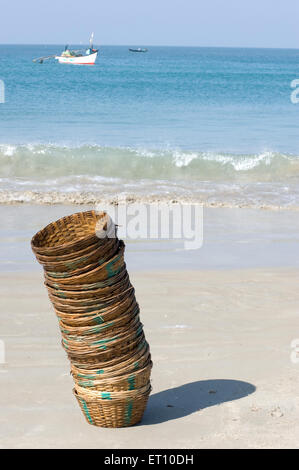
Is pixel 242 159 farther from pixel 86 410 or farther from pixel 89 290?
pixel 89 290

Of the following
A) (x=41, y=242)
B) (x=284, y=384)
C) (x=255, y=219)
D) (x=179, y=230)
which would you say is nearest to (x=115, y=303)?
(x=41, y=242)

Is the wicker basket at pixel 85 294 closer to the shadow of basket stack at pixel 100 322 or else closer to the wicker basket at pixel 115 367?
the shadow of basket stack at pixel 100 322

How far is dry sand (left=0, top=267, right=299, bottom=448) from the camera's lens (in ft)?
13.6

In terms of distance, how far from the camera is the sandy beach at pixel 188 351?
164 inches

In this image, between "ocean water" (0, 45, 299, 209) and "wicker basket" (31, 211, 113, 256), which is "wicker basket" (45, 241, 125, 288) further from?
"ocean water" (0, 45, 299, 209)

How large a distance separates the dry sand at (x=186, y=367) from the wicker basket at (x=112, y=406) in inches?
2.1

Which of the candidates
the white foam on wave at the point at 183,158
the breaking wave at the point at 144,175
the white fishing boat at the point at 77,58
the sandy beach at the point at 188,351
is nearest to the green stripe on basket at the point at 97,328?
the sandy beach at the point at 188,351

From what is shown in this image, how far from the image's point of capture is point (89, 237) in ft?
12.4

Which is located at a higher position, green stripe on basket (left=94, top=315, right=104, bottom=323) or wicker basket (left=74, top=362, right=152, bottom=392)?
green stripe on basket (left=94, top=315, right=104, bottom=323)

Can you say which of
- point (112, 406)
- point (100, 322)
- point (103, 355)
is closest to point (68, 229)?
point (100, 322)

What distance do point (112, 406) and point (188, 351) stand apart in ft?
4.52

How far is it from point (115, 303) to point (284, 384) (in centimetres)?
149

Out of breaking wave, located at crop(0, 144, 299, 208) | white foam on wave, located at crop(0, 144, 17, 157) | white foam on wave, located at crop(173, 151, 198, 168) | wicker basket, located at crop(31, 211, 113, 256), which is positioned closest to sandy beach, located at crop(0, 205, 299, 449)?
wicker basket, located at crop(31, 211, 113, 256)
